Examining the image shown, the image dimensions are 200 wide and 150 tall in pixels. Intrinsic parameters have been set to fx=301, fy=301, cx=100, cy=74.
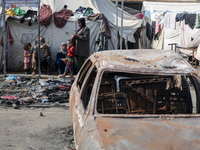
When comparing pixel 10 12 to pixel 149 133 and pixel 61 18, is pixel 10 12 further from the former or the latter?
pixel 149 133

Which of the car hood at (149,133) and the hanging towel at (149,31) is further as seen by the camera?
the hanging towel at (149,31)

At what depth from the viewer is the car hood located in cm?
290

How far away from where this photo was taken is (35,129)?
5.74 meters

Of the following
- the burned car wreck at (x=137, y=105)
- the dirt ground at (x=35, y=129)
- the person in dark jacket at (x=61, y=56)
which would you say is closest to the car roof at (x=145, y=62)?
the burned car wreck at (x=137, y=105)

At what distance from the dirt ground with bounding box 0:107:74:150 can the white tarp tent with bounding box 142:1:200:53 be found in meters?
12.1

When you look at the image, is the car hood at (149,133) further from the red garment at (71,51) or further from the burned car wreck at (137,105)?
the red garment at (71,51)

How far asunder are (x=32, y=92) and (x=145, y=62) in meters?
5.75

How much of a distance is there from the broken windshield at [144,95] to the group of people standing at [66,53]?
699 centimetres

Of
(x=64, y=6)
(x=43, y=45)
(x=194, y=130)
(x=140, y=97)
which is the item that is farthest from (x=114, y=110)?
Result: (x=64, y=6)

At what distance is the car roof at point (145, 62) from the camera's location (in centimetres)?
383

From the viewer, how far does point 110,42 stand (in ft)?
47.5

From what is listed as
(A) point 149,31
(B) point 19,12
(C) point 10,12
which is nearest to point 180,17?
(A) point 149,31

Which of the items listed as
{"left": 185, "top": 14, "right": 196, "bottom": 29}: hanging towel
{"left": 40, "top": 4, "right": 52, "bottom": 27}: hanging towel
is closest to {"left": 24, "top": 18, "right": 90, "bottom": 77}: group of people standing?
{"left": 40, "top": 4, "right": 52, "bottom": 27}: hanging towel

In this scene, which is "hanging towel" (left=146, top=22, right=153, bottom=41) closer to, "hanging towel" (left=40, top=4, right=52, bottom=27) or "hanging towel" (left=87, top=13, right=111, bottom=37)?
"hanging towel" (left=87, top=13, right=111, bottom=37)
